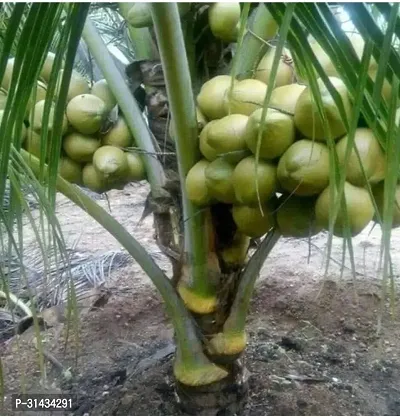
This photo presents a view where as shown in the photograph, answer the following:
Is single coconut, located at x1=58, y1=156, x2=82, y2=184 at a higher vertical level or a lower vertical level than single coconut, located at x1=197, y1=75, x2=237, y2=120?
lower

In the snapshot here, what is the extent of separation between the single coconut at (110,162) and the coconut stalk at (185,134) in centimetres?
10

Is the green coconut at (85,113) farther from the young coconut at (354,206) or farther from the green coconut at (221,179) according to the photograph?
the young coconut at (354,206)

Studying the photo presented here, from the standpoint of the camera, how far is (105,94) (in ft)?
2.89

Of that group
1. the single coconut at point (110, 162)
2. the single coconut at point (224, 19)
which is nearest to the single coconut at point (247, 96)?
the single coconut at point (224, 19)

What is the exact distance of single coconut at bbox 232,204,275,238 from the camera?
0.68 meters

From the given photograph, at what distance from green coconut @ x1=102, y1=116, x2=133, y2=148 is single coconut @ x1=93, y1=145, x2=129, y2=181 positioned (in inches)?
0.8

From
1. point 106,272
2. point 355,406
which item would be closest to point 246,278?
point 355,406

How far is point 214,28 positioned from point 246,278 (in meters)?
0.37

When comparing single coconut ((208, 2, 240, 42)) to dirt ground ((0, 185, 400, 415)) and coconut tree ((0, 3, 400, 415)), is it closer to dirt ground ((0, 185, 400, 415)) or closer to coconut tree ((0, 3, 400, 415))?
coconut tree ((0, 3, 400, 415))

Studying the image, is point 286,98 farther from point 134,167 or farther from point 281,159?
point 134,167

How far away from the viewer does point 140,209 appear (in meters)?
2.42

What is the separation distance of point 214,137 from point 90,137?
0.85 ft

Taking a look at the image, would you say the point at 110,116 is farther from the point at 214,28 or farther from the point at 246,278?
the point at 246,278

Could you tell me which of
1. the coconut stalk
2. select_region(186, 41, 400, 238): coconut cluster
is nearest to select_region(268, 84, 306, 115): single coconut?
select_region(186, 41, 400, 238): coconut cluster
